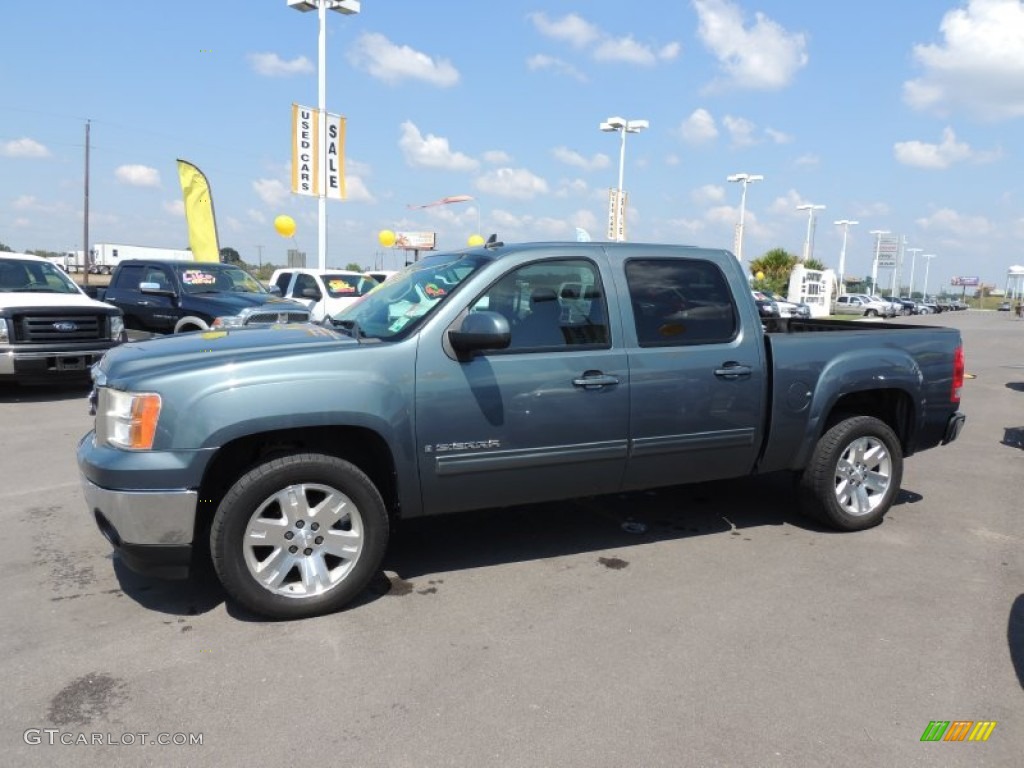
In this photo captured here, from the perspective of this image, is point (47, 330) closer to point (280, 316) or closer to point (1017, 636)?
point (280, 316)

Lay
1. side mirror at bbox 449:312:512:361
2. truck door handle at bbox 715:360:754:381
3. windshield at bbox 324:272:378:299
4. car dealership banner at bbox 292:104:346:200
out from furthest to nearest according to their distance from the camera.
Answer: car dealership banner at bbox 292:104:346:200
windshield at bbox 324:272:378:299
truck door handle at bbox 715:360:754:381
side mirror at bbox 449:312:512:361

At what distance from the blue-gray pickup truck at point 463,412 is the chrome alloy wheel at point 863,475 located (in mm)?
12

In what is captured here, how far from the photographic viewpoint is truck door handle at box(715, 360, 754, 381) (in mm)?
4404

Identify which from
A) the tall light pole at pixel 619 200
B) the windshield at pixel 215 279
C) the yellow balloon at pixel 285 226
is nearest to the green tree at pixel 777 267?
the tall light pole at pixel 619 200

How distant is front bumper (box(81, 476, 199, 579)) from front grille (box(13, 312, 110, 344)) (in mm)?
7014

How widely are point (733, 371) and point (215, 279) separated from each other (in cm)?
971

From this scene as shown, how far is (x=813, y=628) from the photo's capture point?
12.0 ft

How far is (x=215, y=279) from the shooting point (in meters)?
11.9

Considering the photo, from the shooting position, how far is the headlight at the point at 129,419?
334cm

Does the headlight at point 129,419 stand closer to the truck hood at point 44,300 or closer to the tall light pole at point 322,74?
the truck hood at point 44,300

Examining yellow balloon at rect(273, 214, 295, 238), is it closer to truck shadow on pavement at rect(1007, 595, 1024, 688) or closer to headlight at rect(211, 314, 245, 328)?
headlight at rect(211, 314, 245, 328)

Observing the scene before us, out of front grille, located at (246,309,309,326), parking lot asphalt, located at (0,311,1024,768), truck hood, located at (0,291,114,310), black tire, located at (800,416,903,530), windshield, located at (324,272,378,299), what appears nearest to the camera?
parking lot asphalt, located at (0,311,1024,768)

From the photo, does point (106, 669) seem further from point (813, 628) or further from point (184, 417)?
point (813, 628)

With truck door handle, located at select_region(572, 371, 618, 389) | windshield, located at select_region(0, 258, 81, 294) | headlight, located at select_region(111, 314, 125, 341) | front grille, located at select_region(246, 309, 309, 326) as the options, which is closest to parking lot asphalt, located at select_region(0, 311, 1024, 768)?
truck door handle, located at select_region(572, 371, 618, 389)
